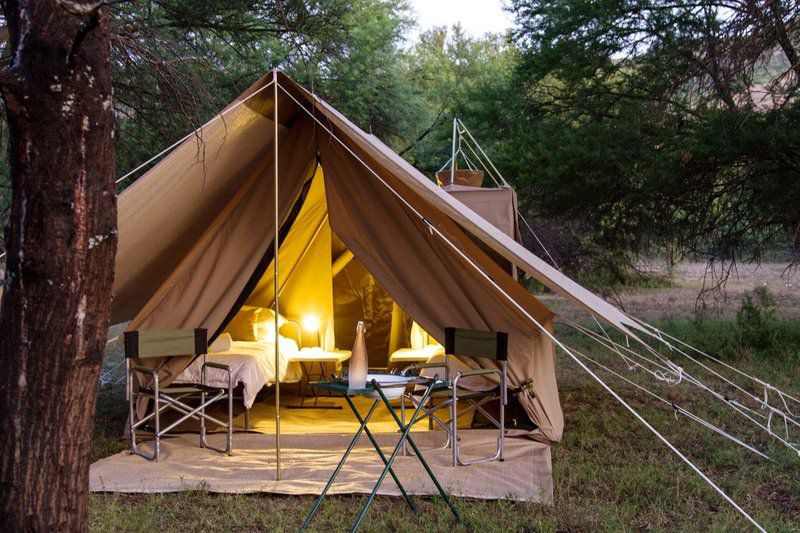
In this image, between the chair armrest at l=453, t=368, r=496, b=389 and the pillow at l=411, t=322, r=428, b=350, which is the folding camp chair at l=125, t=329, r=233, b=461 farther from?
the pillow at l=411, t=322, r=428, b=350

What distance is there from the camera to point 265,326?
6320mm

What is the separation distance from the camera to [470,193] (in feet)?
19.6

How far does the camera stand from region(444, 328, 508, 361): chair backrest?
468 cm

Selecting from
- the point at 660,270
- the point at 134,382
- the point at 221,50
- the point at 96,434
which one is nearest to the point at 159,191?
the point at 134,382

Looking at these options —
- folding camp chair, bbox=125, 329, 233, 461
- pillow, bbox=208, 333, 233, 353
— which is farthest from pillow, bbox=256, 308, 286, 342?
folding camp chair, bbox=125, 329, 233, 461

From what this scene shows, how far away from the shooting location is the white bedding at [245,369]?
204 inches

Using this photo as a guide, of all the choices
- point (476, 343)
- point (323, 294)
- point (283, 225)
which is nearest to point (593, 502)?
point (476, 343)

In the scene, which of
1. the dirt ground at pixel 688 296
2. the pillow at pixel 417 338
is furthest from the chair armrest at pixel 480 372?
the dirt ground at pixel 688 296

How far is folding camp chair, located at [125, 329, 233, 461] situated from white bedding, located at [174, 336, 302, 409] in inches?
5.1

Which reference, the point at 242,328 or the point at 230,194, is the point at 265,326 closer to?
the point at 242,328

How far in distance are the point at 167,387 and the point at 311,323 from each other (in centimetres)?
183

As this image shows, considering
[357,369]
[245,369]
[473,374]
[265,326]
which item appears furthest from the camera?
[265,326]

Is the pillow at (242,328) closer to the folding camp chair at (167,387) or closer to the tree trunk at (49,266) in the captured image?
the folding camp chair at (167,387)

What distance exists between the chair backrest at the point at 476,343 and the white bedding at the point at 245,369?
3.85 ft
